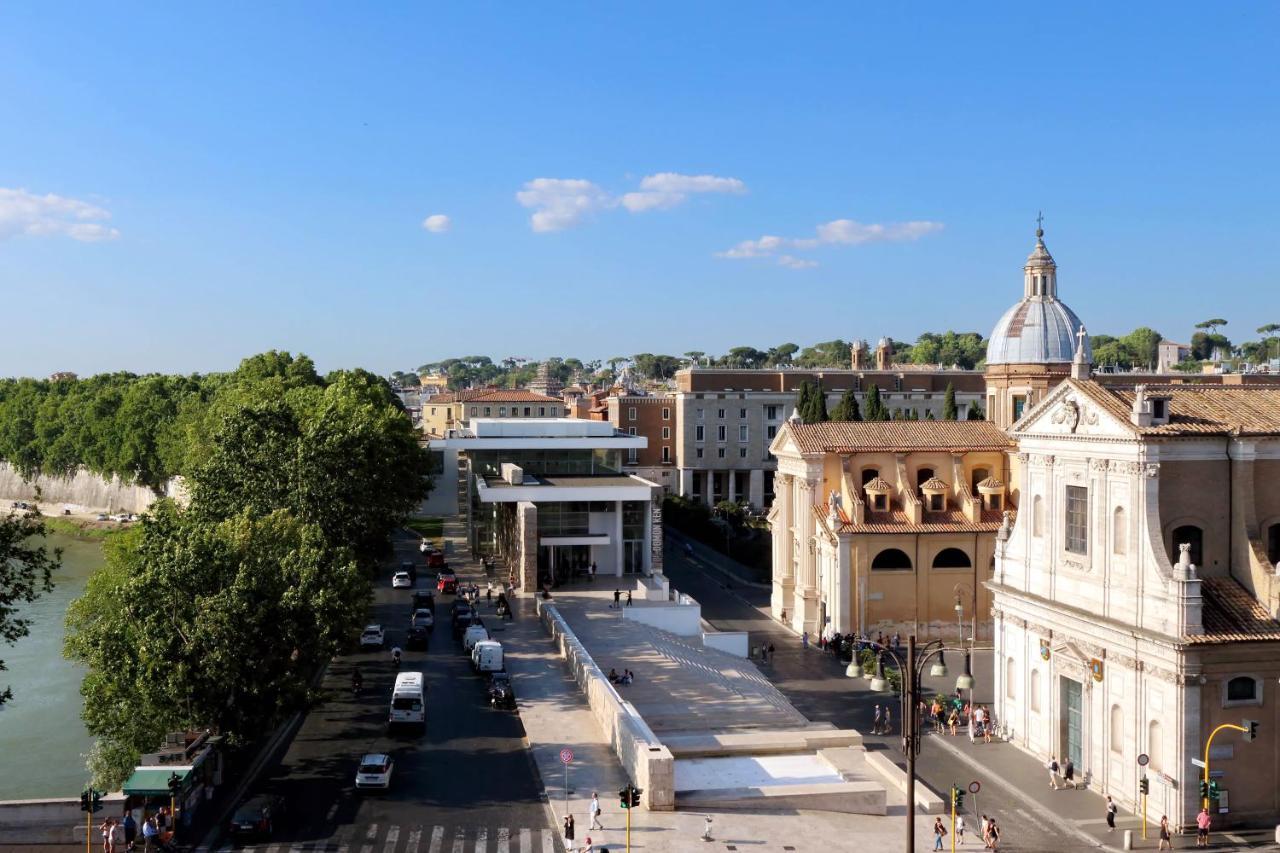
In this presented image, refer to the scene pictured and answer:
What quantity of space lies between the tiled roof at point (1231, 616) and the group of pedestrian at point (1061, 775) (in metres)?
6.73

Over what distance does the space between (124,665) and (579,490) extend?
33877 millimetres

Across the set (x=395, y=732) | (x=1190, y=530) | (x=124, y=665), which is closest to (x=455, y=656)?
(x=395, y=732)

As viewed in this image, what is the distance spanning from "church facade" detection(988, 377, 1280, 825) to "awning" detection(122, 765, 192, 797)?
2526cm

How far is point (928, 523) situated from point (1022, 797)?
22882 millimetres

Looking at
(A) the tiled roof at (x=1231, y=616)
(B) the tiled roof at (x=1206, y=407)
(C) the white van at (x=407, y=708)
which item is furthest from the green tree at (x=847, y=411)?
(A) the tiled roof at (x=1231, y=616)

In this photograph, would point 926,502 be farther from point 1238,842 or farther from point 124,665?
point 124,665

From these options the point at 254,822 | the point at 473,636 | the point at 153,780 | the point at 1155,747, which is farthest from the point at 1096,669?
the point at 153,780

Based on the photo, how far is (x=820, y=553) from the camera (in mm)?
58031

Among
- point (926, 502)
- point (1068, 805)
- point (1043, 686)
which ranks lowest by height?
point (1068, 805)

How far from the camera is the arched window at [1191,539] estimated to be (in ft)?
110

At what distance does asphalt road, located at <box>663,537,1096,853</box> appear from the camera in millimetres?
31594

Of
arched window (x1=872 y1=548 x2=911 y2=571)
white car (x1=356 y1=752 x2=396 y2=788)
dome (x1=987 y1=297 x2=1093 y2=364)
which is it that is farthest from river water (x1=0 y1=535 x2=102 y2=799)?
dome (x1=987 y1=297 x2=1093 y2=364)

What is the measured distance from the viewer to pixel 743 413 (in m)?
108

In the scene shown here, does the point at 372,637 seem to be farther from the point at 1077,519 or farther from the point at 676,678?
the point at 1077,519
